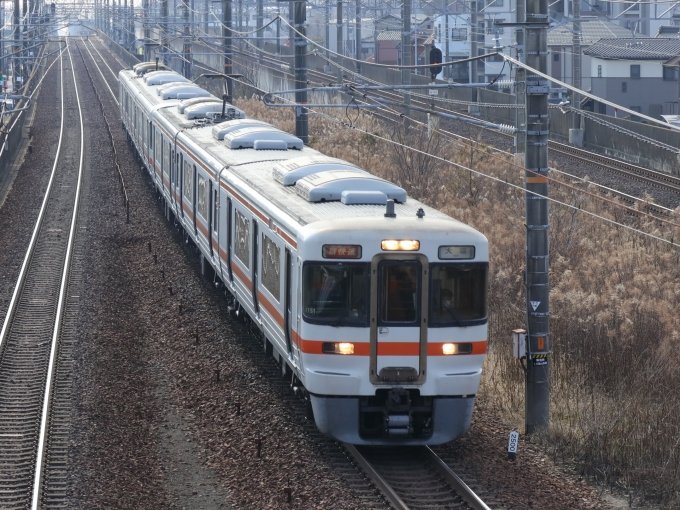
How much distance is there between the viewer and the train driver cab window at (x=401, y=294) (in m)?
8.65

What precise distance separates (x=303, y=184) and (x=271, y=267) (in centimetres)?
90

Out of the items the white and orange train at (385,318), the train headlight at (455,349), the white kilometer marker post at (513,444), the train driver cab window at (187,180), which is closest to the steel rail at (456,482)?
A: the white and orange train at (385,318)

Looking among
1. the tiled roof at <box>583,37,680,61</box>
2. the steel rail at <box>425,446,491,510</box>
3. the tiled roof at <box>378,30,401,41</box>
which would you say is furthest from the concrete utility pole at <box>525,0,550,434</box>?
the tiled roof at <box>378,30,401,41</box>

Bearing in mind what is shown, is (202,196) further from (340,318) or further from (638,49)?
(638,49)

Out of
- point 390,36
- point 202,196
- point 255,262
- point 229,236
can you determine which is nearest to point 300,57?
point 202,196

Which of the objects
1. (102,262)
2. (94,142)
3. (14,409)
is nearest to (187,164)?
(102,262)

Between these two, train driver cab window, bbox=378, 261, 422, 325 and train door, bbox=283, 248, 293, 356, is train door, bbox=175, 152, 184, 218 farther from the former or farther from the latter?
train driver cab window, bbox=378, 261, 422, 325

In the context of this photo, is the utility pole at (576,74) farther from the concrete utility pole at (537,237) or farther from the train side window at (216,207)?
the concrete utility pole at (537,237)

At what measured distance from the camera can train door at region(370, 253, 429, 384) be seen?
28.3 ft

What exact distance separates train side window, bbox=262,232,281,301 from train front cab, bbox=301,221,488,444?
1267 millimetres

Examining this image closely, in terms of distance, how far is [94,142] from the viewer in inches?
1372

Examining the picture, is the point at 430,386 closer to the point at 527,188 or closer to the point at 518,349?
the point at 518,349

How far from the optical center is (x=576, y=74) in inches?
1190

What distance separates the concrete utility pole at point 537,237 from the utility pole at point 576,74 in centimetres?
1975
